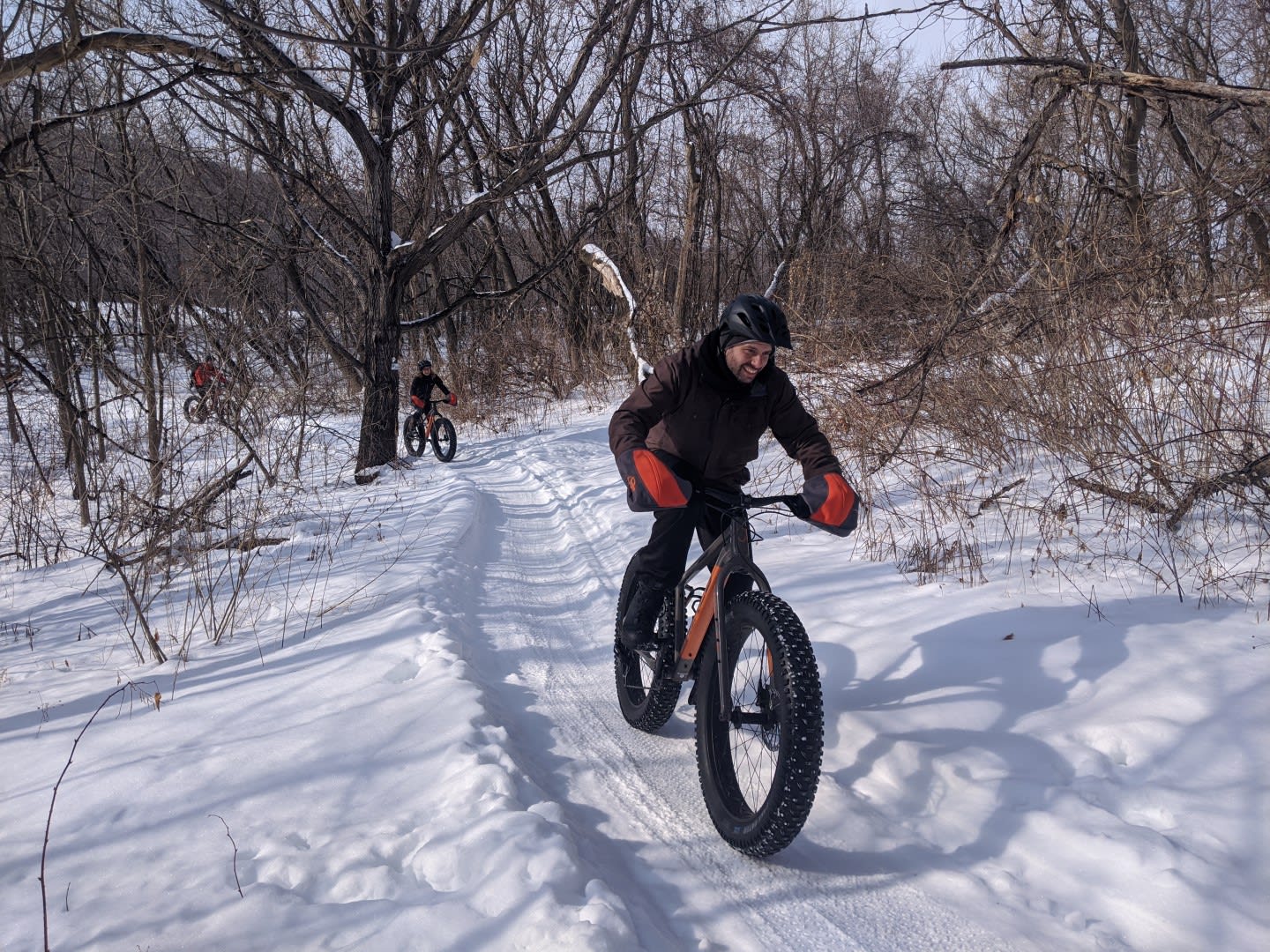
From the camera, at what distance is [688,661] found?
3443 millimetres

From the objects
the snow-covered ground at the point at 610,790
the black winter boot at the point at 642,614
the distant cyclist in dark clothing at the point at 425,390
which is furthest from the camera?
the distant cyclist in dark clothing at the point at 425,390

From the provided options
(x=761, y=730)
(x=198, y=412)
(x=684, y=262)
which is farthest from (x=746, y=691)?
(x=684, y=262)

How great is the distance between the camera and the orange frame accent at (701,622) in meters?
3.25

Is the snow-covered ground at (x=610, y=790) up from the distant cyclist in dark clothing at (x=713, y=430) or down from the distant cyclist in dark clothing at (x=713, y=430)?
down

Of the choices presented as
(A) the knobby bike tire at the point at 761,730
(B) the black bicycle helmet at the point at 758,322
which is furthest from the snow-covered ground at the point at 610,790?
(B) the black bicycle helmet at the point at 758,322

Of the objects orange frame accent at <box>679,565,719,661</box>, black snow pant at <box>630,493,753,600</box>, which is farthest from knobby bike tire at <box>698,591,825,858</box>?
black snow pant at <box>630,493,753,600</box>

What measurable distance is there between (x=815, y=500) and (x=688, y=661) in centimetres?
92

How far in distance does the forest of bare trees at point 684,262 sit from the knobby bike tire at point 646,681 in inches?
92.8

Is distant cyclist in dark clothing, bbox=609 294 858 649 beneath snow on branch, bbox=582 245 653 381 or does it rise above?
beneath

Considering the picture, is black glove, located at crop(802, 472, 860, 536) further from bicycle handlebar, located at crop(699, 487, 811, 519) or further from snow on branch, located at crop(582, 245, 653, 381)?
snow on branch, located at crop(582, 245, 653, 381)

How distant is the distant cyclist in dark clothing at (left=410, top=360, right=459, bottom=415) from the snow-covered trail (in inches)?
297

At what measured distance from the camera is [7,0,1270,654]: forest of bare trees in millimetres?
5438

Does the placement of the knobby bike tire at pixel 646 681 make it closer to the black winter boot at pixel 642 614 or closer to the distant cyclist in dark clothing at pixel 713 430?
the black winter boot at pixel 642 614

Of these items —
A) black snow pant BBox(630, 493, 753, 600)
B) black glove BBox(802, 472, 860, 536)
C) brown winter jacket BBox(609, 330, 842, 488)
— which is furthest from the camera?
black snow pant BBox(630, 493, 753, 600)
